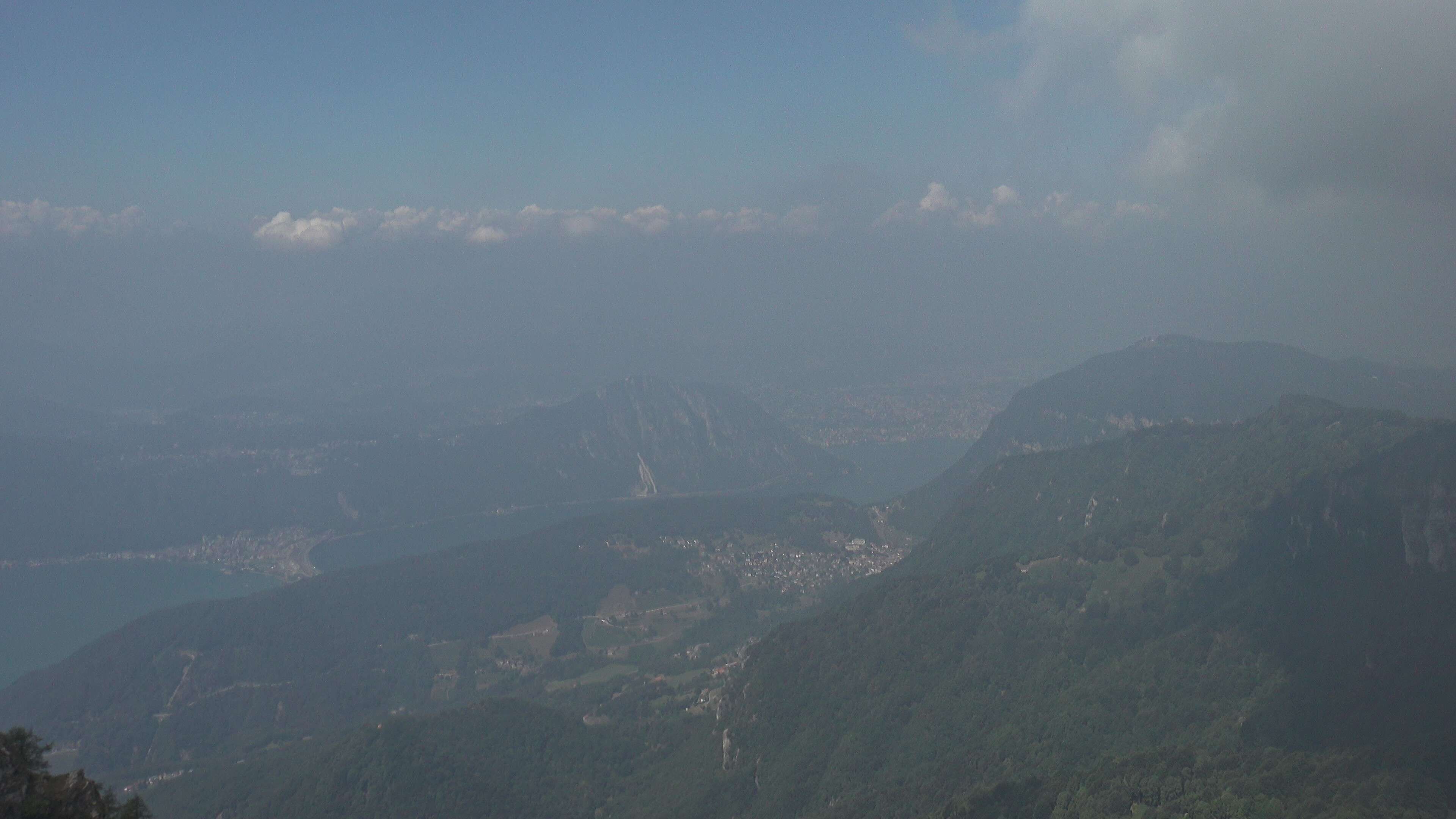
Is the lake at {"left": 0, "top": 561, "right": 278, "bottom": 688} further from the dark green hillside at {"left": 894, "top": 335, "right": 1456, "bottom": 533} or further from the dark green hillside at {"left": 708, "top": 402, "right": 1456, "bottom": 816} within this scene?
the dark green hillside at {"left": 894, "top": 335, "right": 1456, "bottom": 533}

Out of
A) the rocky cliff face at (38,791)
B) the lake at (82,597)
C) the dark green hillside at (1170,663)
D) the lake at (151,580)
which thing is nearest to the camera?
the rocky cliff face at (38,791)

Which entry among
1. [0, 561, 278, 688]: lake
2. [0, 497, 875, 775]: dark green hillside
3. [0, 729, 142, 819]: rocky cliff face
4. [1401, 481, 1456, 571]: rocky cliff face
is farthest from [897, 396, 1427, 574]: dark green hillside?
[0, 561, 278, 688]: lake

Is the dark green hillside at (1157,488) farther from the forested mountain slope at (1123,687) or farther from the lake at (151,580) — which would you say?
the lake at (151,580)

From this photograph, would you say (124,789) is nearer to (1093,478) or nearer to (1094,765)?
(1094,765)

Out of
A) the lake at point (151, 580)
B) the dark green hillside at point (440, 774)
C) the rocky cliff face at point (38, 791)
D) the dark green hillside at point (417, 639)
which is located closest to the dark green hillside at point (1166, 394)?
the lake at point (151, 580)

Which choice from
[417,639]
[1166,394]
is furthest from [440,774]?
[1166,394]

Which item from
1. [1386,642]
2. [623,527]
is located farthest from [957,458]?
[1386,642]
